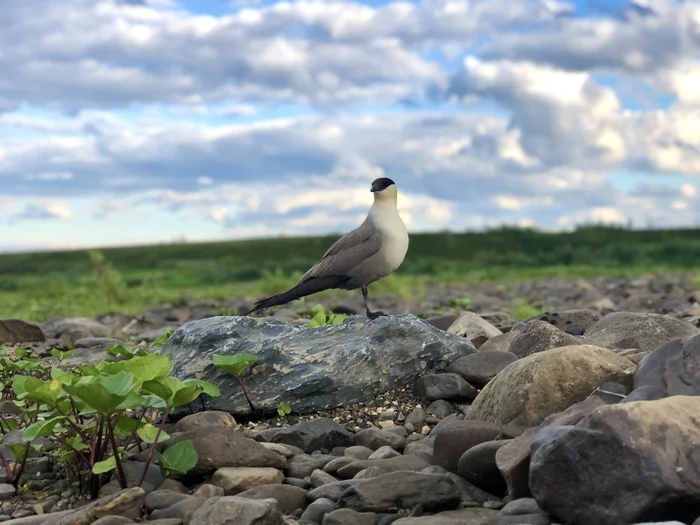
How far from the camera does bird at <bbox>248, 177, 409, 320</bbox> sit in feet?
22.2

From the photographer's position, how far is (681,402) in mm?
3793

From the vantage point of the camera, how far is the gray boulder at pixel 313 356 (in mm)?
5789

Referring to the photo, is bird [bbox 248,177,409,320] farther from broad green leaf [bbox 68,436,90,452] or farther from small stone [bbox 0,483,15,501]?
small stone [bbox 0,483,15,501]

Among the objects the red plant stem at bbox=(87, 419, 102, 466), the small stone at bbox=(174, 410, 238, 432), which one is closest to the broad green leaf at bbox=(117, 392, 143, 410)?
the red plant stem at bbox=(87, 419, 102, 466)

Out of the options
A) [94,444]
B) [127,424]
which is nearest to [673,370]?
[127,424]

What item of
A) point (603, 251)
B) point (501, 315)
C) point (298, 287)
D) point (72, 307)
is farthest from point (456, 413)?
point (603, 251)

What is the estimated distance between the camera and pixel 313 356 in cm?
595

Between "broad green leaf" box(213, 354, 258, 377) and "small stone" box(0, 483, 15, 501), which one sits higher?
"broad green leaf" box(213, 354, 258, 377)

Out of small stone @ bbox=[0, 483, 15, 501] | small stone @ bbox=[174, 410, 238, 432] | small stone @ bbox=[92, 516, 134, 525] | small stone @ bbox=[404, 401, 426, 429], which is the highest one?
small stone @ bbox=[174, 410, 238, 432]

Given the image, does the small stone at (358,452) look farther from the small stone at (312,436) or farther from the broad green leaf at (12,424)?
the broad green leaf at (12,424)

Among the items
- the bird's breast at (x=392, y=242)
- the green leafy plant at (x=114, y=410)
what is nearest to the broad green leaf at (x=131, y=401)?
the green leafy plant at (x=114, y=410)

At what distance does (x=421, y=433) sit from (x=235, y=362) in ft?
4.23

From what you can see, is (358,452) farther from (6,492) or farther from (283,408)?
(6,492)

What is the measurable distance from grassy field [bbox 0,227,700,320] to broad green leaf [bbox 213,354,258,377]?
1052 centimetres
